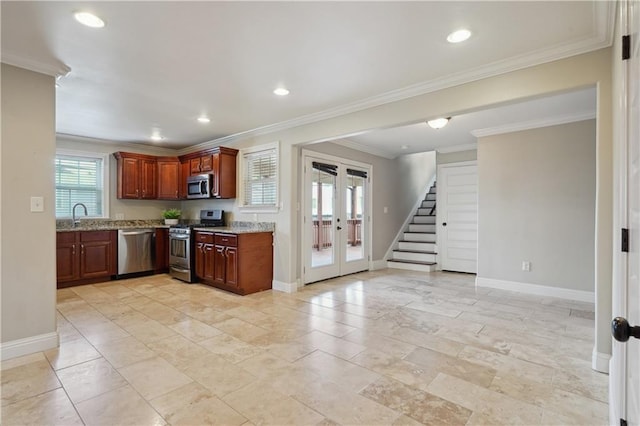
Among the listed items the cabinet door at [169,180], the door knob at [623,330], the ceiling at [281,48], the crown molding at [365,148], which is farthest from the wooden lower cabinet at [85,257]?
the door knob at [623,330]

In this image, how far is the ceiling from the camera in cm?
212

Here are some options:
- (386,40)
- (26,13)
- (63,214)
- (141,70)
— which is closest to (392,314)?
(386,40)

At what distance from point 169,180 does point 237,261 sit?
2.85 metres

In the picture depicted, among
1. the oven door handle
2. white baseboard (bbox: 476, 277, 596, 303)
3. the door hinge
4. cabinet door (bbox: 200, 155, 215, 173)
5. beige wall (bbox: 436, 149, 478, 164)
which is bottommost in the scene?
white baseboard (bbox: 476, 277, 596, 303)

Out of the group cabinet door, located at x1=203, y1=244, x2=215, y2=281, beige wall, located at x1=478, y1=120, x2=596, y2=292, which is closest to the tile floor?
beige wall, located at x1=478, y1=120, x2=596, y2=292

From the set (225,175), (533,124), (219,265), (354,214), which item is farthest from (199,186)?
(533,124)

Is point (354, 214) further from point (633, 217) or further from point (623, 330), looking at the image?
point (623, 330)

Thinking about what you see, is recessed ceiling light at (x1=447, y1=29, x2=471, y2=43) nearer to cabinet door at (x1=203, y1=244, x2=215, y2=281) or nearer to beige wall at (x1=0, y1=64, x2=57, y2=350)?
beige wall at (x1=0, y1=64, x2=57, y2=350)

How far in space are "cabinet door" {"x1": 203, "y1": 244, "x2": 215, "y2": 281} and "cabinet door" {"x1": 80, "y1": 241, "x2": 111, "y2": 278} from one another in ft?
5.81

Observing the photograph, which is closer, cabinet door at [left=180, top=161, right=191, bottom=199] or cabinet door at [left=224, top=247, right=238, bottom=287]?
cabinet door at [left=224, top=247, right=238, bottom=287]

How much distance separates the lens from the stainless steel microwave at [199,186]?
5652mm

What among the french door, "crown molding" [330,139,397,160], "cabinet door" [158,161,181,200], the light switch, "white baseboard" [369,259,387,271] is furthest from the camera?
"white baseboard" [369,259,387,271]

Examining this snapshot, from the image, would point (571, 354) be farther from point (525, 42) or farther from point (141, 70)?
point (141, 70)

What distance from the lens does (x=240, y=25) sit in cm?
228
